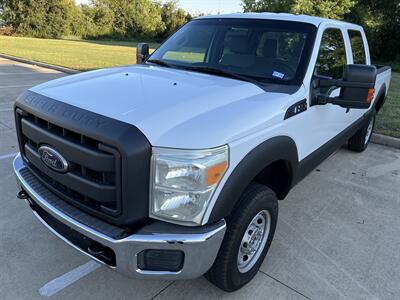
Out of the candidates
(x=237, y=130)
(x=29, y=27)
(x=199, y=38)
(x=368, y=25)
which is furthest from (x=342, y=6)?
(x=29, y=27)

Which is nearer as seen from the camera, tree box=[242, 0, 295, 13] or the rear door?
the rear door

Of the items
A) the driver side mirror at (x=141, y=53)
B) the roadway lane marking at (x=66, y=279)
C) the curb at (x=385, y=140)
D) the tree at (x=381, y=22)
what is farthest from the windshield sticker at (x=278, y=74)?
the tree at (x=381, y=22)

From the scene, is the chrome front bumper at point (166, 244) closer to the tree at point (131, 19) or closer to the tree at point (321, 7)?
the tree at point (321, 7)

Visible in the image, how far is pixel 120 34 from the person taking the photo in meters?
48.4

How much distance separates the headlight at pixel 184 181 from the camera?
199cm

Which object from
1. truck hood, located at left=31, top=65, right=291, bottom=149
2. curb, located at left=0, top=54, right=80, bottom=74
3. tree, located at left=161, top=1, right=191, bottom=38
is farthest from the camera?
tree, located at left=161, top=1, right=191, bottom=38

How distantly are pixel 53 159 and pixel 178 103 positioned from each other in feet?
2.83

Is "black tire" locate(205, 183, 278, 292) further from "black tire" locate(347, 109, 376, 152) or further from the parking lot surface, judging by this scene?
"black tire" locate(347, 109, 376, 152)

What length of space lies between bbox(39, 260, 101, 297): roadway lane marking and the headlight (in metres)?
1.08

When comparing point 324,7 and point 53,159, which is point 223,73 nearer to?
point 53,159

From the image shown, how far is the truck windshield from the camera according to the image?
3119mm

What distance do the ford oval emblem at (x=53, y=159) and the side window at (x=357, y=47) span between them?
3.54 meters

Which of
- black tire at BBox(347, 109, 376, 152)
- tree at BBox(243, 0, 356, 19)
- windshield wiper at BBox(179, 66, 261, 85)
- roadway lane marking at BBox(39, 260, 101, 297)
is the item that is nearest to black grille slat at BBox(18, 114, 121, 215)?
roadway lane marking at BBox(39, 260, 101, 297)

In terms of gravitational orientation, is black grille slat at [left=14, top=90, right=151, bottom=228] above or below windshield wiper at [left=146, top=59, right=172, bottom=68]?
below
